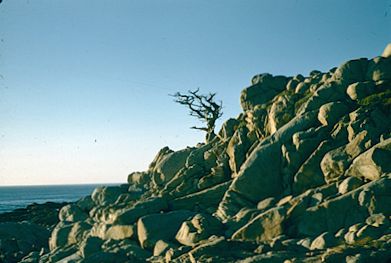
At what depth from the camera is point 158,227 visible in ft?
97.3

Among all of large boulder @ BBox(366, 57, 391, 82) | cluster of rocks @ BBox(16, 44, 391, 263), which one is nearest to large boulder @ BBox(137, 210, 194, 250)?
cluster of rocks @ BBox(16, 44, 391, 263)

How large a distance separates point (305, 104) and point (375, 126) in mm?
6458

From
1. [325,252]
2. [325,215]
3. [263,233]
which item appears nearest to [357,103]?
[325,215]

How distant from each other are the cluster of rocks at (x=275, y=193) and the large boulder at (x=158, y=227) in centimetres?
7

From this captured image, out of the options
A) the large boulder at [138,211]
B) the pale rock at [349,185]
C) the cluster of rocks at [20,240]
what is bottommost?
the cluster of rocks at [20,240]

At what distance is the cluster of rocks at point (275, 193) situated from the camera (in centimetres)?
2367

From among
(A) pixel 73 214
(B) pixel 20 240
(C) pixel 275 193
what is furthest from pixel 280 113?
(B) pixel 20 240

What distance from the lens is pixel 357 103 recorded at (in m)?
33.8

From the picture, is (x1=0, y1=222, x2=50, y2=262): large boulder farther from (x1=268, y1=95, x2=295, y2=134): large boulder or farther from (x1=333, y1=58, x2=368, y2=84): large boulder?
(x1=333, y1=58, x2=368, y2=84): large boulder

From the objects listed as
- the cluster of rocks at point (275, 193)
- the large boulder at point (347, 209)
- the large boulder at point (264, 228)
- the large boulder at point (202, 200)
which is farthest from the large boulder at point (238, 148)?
the large boulder at point (347, 209)

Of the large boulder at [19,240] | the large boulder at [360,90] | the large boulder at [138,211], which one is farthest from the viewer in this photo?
the large boulder at [19,240]

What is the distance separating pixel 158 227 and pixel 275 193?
9027 millimetres

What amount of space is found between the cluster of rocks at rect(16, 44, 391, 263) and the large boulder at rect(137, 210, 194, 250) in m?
0.07

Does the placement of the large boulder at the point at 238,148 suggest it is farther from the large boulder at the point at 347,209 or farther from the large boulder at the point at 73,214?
the large boulder at the point at 73,214
